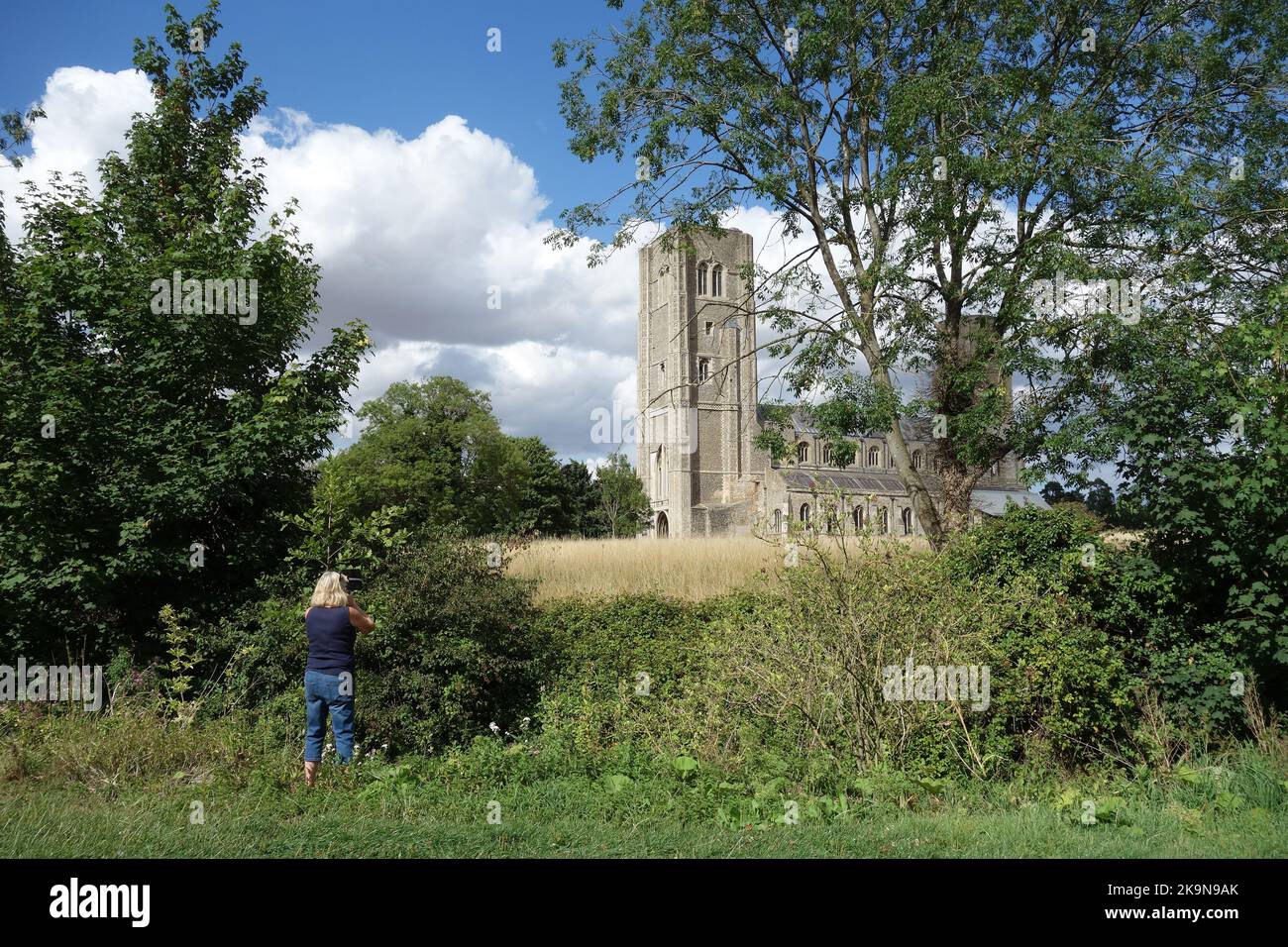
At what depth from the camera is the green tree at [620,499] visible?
6688 centimetres

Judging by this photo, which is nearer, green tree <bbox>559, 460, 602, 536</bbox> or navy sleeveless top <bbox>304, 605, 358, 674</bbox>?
navy sleeveless top <bbox>304, 605, 358, 674</bbox>

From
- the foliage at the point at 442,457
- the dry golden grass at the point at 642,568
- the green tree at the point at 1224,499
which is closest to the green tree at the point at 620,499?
the foliage at the point at 442,457

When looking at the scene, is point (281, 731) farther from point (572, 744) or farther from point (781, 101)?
point (781, 101)

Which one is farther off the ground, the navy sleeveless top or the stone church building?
the stone church building

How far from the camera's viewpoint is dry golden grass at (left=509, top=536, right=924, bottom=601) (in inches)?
604

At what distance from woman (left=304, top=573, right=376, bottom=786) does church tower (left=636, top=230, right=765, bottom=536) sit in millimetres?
67576

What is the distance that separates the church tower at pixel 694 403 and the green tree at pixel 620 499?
13.2ft

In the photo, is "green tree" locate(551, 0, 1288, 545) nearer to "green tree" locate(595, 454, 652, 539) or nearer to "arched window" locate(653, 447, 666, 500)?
"green tree" locate(595, 454, 652, 539)

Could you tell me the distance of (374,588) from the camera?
9.79m

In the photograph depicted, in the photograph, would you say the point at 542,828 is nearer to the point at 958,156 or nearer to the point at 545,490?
the point at 958,156

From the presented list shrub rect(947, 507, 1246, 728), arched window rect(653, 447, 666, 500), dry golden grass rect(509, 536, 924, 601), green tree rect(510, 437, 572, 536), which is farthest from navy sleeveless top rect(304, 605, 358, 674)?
arched window rect(653, 447, 666, 500)

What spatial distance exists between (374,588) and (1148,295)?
11.6 m
